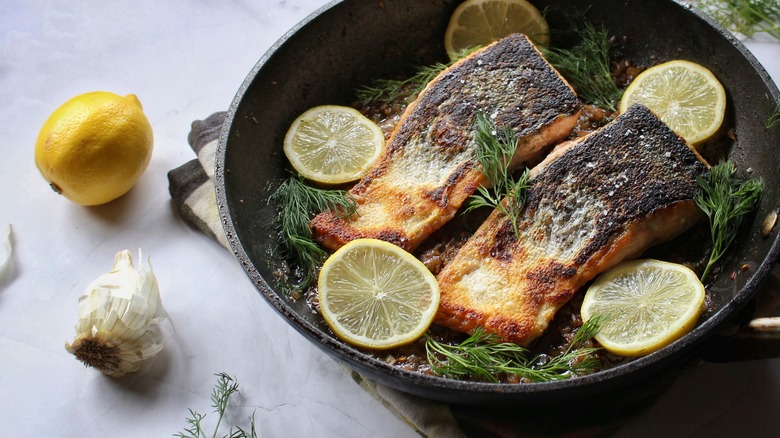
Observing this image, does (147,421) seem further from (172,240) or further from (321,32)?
(321,32)

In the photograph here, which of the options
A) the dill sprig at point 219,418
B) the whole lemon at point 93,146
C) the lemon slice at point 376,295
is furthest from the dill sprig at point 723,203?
the whole lemon at point 93,146

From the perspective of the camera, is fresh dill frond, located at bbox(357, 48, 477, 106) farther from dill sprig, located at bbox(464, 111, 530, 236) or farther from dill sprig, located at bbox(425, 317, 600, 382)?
dill sprig, located at bbox(425, 317, 600, 382)

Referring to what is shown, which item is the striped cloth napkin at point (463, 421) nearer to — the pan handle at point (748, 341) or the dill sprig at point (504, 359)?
the dill sprig at point (504, 359)

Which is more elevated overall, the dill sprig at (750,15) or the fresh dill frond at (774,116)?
the dill sprig at (750,15)

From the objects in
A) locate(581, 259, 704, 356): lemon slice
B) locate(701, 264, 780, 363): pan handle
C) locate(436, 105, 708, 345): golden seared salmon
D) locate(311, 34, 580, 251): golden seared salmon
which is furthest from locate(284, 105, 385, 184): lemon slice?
locate(701, 264, 780, 363): pan handle

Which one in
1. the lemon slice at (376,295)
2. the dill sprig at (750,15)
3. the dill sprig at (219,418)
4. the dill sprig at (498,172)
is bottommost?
the dill sprig at (219,418)
